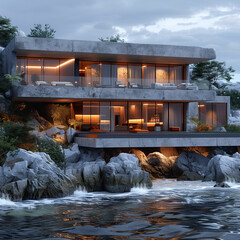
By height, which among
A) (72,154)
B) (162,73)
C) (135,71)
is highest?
(135,71)

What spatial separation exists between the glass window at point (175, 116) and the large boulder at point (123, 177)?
589 inches

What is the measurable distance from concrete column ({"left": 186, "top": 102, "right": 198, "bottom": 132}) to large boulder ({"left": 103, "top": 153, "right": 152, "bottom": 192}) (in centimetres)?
1554

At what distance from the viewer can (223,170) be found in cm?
2598

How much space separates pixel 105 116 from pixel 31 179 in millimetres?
16507

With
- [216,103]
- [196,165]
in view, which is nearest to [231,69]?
[216,103]

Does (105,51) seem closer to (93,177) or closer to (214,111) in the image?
(93,177)

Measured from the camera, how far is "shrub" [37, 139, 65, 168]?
83.8ft

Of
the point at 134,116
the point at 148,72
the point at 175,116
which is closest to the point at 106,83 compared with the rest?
the point at 134,116

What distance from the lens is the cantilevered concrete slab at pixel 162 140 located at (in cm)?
2778

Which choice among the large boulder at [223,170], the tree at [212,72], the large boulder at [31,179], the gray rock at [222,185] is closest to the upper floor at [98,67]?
the large boulder at [223,170]

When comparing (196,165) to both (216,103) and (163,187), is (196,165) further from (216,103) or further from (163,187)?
(216,103)

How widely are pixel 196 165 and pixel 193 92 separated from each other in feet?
26.2

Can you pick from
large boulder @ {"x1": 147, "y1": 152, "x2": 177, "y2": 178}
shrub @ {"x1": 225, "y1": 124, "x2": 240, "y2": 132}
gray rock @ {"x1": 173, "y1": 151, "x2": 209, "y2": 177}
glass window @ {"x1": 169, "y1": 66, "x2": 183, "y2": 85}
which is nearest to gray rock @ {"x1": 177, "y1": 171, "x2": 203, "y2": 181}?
gray rock @ {"x1": 173, "y1": 151, "x2": 209, "y2": 177}

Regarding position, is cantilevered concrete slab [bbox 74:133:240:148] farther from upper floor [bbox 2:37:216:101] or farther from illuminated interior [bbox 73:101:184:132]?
illuminated interior [bbox 73:101:184:132]
